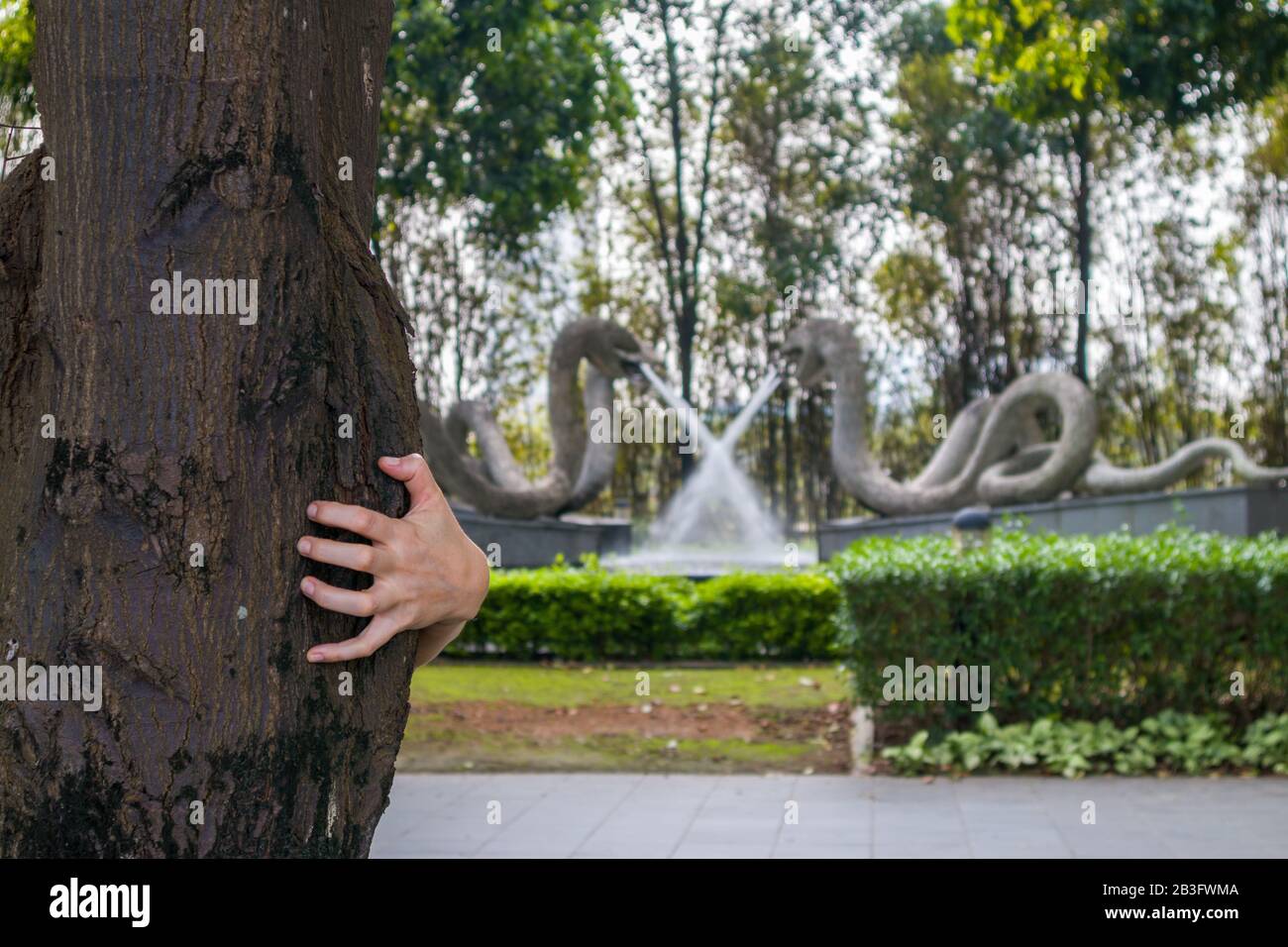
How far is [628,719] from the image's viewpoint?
30.2 feet

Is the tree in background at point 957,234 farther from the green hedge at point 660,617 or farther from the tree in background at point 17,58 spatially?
the tree in background at point 17,58

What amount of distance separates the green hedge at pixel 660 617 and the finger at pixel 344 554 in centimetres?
1012

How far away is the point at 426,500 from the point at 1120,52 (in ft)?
35.2

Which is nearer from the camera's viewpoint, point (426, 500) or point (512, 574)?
point (426, 500)

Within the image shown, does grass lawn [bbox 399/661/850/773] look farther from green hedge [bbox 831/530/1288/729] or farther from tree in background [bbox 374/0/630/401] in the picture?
tree in background [bbox 374/0/630/401]

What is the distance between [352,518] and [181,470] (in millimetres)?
249

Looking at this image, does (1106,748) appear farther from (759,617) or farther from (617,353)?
(617,353)

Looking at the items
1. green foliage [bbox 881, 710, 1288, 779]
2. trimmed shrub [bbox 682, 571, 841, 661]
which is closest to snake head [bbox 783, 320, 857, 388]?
trimmed shrub [bbox 682, 571, 841, 661]

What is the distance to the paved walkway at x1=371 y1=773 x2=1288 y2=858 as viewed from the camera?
5.64 m

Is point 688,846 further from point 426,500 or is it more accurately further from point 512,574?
point 512,574

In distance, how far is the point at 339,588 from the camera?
1894mm

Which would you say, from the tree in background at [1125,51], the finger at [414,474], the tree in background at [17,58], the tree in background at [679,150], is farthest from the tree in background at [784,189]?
the finger at [414,474]

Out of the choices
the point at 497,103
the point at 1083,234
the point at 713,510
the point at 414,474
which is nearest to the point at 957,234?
the point at 1083,234
